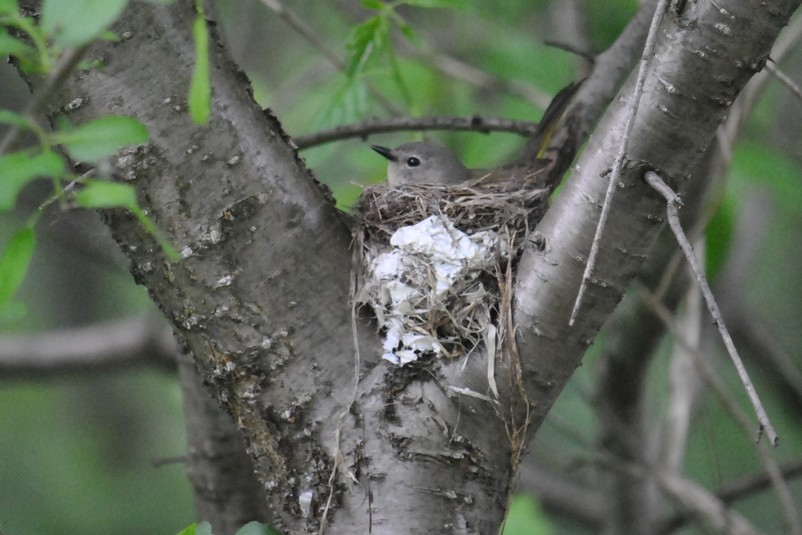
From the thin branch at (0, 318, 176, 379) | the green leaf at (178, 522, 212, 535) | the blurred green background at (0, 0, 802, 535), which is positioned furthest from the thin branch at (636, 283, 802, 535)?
the thin branch at (0, 318, 176, 379)

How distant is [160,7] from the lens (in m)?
2.08

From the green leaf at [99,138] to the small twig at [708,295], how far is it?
1000mm

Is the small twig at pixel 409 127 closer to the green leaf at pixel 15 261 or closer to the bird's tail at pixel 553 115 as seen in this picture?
the bird's tail at pixel 553 115

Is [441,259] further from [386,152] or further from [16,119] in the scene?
[386,152]

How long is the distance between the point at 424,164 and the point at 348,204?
0.59 metres

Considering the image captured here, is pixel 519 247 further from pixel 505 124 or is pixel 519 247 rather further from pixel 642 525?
pixel 642 525

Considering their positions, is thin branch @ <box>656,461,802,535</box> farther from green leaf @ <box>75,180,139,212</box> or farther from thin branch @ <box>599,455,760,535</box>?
green leaf @ <box>75,180,139,212</box>

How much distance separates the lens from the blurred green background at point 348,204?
14.6 feet

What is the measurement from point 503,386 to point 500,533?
1.22ft

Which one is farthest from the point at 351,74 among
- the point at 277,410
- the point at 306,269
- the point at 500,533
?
the point at 500,533

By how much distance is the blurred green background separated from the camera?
14.6 ft

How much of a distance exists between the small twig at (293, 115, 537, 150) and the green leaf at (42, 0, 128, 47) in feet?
5.58

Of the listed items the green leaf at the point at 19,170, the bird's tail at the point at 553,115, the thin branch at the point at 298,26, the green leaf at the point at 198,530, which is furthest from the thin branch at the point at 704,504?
the green leaf at the point at 19,170

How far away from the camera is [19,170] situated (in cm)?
131
